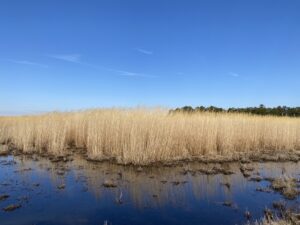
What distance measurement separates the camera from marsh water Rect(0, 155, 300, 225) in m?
5.47

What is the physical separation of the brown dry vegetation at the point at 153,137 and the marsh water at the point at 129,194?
0.93 m

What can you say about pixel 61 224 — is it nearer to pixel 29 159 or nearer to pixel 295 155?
pixel 29 159

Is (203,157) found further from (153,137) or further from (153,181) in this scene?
(153,181)

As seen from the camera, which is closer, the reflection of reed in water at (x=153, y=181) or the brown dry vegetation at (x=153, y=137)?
the reflection of reed in water at (x=153, y=181)

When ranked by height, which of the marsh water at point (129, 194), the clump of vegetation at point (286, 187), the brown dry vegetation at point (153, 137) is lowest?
the marsh water at point (129, 194)

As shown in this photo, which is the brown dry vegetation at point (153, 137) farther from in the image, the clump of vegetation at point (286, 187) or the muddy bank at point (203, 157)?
the clump of vegetation at point (286, 187)

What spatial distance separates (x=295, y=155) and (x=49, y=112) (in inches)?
525

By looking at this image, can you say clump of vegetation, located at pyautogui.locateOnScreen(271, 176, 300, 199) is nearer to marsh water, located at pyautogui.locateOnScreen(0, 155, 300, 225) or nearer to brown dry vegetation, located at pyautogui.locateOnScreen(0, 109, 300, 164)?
marsh water, located at pyautogui.locateOnScreen(0, 155, 300, 225)

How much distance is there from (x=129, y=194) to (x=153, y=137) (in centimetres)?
347

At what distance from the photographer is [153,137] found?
10047 millimetres

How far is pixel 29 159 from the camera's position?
35.0 ft

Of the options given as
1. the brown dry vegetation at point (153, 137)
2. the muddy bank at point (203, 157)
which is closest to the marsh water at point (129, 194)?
the muddy bank at point (203, 157)

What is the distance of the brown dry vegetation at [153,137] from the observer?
33.3ft

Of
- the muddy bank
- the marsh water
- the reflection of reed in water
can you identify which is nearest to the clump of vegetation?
the marsh water
